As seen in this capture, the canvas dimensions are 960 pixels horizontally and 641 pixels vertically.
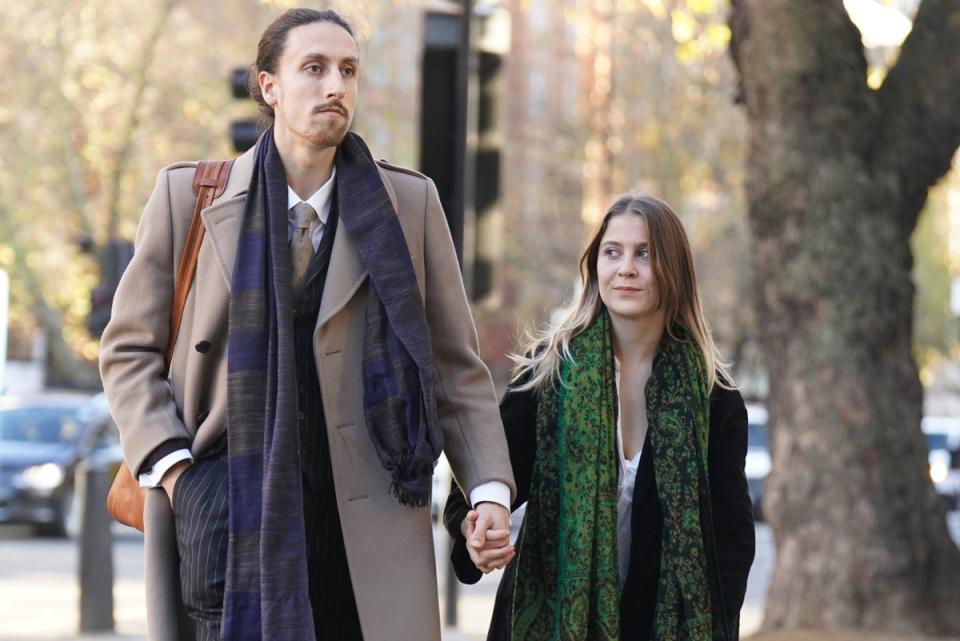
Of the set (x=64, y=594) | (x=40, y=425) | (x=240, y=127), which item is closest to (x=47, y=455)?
(x=40, y=425)

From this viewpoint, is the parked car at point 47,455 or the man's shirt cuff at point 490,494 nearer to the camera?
the man's shirt cuff at point 490,494


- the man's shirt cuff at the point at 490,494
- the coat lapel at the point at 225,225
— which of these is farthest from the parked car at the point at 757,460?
the coat lapel at the point at 225,225

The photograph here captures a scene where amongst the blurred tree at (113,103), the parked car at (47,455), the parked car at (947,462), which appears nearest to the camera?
the parked car at (47,455)

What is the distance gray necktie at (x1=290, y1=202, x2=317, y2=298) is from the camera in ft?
13.4

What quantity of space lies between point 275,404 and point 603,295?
1181 millimetres

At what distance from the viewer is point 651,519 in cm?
462

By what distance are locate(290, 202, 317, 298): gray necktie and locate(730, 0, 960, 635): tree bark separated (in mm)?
5656

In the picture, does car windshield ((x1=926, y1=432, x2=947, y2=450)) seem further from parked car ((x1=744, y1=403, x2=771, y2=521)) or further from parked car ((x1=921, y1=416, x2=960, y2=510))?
parked car ((x1=744, y1=403, x2=771, y2=521))

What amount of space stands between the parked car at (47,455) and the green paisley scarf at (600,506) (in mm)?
16331

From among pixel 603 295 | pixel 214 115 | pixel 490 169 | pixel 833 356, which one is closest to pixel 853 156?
pixel 833 356

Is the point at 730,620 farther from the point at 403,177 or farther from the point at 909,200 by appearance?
the point at 909,200

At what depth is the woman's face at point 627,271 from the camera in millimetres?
4688

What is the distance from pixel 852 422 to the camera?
9461 millimetres

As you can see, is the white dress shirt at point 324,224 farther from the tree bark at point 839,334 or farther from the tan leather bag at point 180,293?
the tree bark at point 839,334
